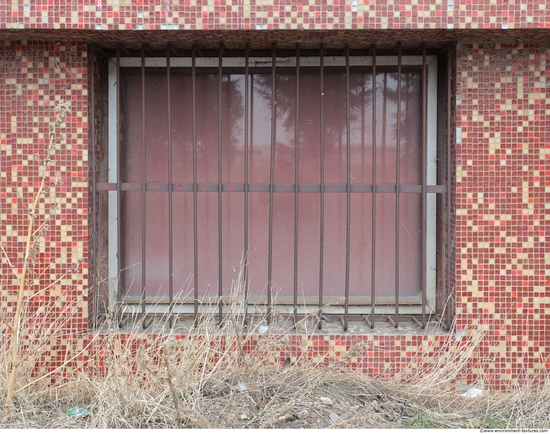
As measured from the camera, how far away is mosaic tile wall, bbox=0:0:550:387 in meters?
4.71

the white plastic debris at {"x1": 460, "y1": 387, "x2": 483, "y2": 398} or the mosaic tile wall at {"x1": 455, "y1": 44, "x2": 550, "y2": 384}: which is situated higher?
the mosaic tile wall at {"x1": 455, "y1": 44, "x2": 550, "y2": 384}

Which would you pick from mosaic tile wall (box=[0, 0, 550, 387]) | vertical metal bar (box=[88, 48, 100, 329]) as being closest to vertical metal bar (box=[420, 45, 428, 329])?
mosaic tile wall (box=[0, 0, 550, 387])

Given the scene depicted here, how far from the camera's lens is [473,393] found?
4645 millimetres

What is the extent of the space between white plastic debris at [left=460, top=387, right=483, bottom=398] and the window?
916 millimetres

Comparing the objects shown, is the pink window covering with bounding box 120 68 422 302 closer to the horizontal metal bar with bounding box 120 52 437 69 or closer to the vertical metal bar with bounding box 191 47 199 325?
the horizontal metal bar with bounding box 120 52 437 69

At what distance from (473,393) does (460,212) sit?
1.46 metres

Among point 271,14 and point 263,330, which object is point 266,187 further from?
point 271,14

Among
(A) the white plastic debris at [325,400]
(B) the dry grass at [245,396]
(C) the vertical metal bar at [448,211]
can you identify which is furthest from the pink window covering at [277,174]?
(A) the white plastic debris at [325,400]

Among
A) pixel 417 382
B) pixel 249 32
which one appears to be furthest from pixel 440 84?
pixel 417 382

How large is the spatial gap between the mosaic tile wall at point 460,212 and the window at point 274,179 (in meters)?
0.60

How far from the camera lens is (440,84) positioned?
5.21m

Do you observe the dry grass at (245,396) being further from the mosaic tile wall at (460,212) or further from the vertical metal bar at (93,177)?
the vertical metal bar at (93,177)

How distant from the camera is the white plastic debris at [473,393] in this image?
180 inches

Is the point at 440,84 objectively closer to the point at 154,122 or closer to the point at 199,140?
the point at 199,140
